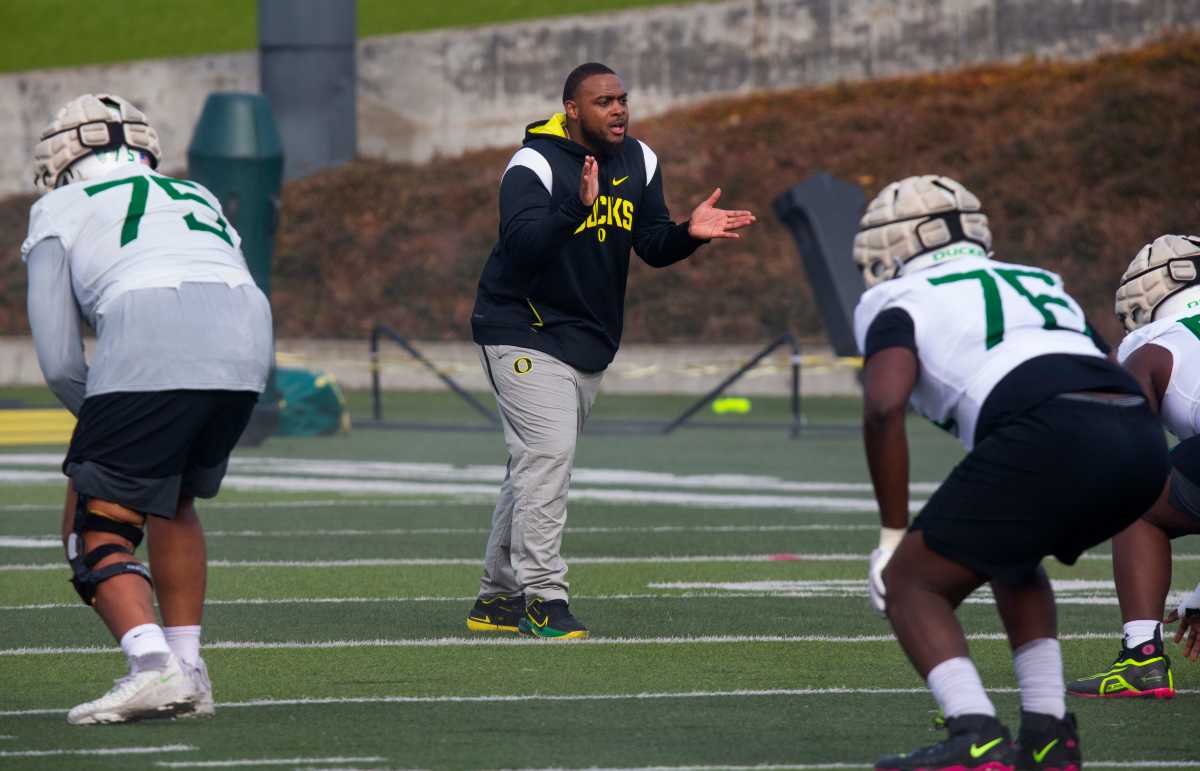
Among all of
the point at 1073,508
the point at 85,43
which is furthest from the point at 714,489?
the point at 85,43

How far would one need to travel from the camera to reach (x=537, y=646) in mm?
7668

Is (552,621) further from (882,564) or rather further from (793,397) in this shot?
(793,397)

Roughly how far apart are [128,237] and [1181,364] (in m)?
3.15

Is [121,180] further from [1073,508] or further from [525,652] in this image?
[1073,508]

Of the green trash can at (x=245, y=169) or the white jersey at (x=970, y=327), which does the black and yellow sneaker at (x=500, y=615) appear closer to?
the white jersey at (x=970, y=327)

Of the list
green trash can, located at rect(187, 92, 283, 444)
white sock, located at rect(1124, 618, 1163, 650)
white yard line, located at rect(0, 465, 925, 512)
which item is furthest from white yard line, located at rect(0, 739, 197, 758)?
green trash can, located at rect(187, 92, 283, 444)

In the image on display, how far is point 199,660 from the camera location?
20.5 ft

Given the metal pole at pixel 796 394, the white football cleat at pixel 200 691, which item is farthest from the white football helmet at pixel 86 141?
the metal pole at pixel 796 394

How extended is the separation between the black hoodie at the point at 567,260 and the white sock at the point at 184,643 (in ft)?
6.84

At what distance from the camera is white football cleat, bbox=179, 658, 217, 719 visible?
609cm

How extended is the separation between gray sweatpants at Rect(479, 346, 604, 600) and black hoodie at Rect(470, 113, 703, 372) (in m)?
0.08

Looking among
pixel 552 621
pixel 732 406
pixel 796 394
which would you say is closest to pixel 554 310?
pixel 552 621

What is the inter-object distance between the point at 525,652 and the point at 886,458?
2.71 m

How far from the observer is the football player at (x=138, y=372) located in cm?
602
